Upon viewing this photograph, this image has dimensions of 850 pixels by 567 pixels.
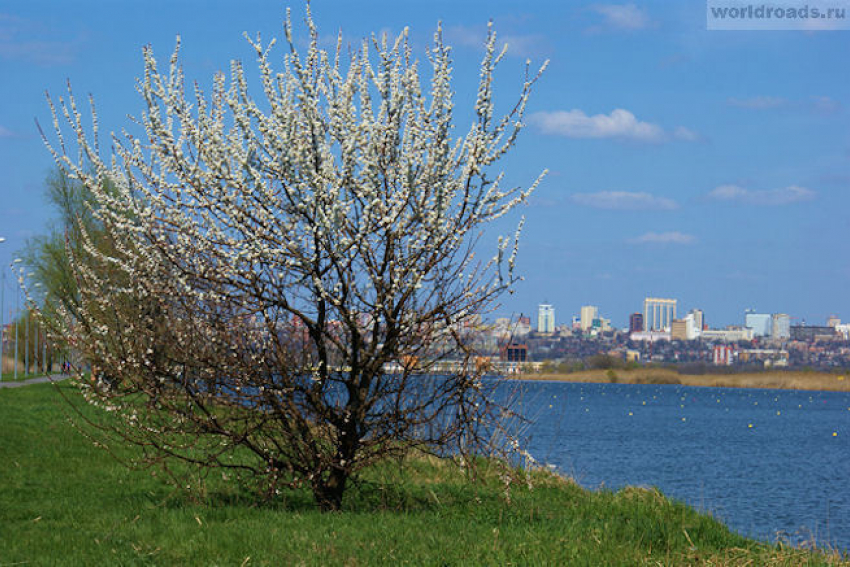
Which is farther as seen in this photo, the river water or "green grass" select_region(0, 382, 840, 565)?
the river water

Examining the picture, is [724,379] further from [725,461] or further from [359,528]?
[359,528]

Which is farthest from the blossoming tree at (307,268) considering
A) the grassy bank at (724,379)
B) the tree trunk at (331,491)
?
the grassy bank at (724,379)

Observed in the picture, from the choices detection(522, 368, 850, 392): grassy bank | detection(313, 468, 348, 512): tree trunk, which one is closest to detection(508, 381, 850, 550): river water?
detection(313, 468, 348, 512): tree trunk

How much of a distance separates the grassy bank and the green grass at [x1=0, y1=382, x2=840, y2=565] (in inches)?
3912

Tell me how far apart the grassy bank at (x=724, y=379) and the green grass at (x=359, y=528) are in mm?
99365

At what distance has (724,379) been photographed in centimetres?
12912

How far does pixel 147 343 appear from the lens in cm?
1096

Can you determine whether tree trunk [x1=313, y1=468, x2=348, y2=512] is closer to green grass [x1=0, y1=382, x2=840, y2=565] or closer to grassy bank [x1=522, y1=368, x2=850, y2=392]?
green grass [x1=0, y1=382, x2=840, y2=565]

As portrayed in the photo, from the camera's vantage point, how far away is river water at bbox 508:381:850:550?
69.4 feet

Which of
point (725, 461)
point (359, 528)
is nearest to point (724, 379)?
point (725, 461)

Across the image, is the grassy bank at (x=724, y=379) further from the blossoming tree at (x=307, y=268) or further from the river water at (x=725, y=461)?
the blossoming tree at (x=307, y=268)

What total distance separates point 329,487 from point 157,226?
3.59 metres

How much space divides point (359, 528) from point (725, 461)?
31.0 meters

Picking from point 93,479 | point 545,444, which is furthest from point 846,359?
point 93,479
